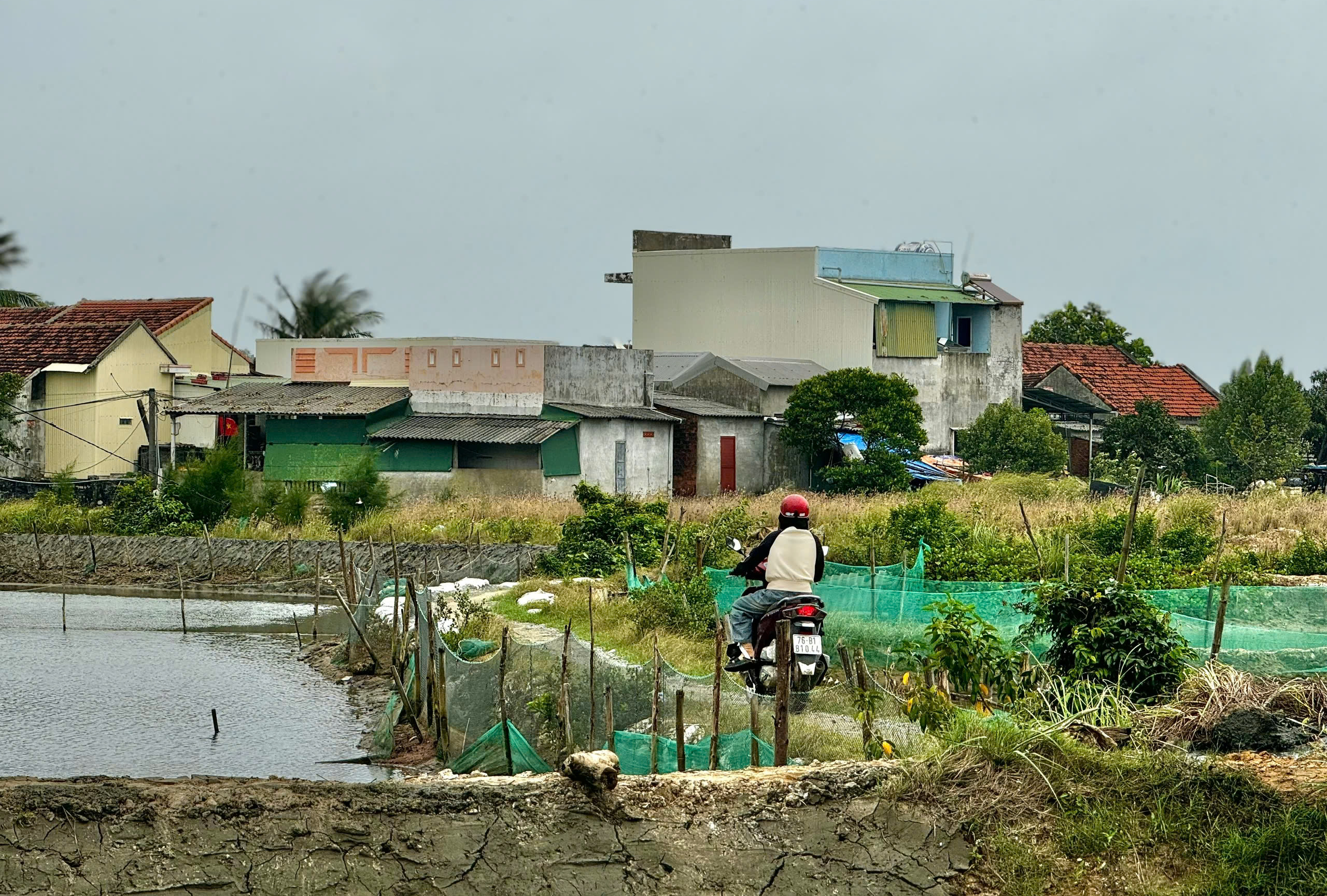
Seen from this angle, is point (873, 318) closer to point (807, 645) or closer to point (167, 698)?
point (167, 698)

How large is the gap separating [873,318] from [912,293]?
1598 mm

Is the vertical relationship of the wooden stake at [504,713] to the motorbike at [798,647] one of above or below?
below

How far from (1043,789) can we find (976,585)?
687cm

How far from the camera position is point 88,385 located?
1592 inches

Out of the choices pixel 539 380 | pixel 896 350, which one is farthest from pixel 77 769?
pixel 896 350

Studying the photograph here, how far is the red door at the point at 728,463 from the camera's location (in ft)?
126

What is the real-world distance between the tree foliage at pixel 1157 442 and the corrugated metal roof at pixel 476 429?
1473 cm

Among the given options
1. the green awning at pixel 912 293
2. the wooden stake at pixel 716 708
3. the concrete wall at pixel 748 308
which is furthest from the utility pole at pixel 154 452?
the wooden stake at pixel 716 708

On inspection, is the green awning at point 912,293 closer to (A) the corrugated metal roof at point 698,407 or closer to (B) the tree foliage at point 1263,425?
(A) the corrugated metal roof at point 698,407

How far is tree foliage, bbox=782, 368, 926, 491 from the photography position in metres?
35.8

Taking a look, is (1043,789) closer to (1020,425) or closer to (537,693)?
(537,693)

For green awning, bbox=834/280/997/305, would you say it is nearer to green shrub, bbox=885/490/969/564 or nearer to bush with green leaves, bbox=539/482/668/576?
bush with green leaves, bbox=539/482/668/576

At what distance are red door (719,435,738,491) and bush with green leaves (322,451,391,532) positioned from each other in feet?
29.1

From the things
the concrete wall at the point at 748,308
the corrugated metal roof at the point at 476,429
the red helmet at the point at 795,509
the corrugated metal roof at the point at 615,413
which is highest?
the concrete wall at the point at 748,308
